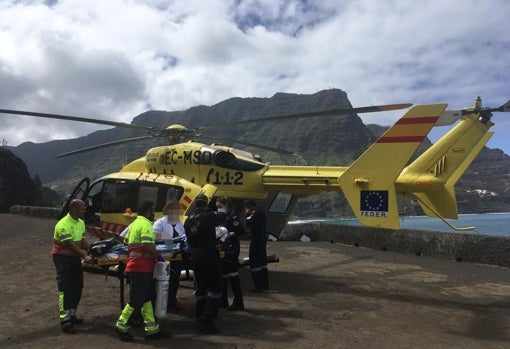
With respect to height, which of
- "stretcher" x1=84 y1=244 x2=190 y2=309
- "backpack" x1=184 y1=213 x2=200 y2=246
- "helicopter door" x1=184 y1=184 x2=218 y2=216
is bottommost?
"stretcher" x1=84 y1=244 x2=190 y2=309

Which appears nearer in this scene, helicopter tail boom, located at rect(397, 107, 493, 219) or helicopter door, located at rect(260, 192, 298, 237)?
helicopter tail boom, located at rect(397, 107, 493, 219)

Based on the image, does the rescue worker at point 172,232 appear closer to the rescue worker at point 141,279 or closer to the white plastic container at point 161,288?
the white plastic container at point 161,288

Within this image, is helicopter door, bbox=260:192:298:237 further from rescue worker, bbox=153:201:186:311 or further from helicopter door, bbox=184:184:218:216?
rescue worker, bbox=153:201:186:311

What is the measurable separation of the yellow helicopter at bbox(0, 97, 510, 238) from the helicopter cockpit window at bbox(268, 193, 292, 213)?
28 mm

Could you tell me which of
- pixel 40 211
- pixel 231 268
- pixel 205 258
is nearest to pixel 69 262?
pixel 205 258

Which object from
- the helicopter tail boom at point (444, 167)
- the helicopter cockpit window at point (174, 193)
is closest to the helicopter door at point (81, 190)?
the helicopter cockpit window at point (174, 193)

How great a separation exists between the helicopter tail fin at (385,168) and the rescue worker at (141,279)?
430 cm

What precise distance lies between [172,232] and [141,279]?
1414mm

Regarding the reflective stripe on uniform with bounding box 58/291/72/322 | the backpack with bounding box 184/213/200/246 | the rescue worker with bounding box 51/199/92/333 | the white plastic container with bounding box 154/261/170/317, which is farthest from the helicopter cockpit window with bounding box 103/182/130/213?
the white plastic container with bounding box 154/261/170/317

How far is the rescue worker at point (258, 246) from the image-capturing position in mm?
8445

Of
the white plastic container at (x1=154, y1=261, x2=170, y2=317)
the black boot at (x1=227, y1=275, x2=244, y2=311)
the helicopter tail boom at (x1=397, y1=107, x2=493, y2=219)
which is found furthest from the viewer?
the helicopter tail boom at (x1=397, y1=107, x2=493, y2=219)

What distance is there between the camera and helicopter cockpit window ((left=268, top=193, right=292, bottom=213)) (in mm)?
11336

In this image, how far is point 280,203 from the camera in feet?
37.6

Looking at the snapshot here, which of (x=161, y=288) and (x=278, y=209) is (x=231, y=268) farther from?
(x=278, y=209)
